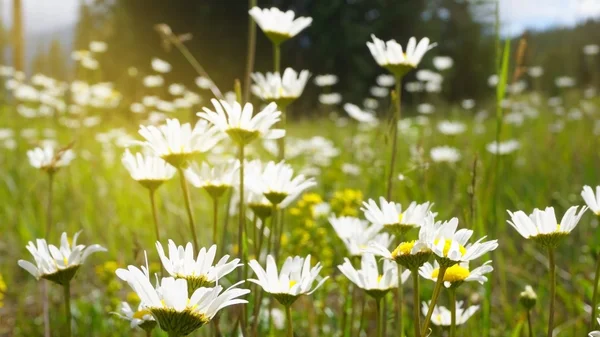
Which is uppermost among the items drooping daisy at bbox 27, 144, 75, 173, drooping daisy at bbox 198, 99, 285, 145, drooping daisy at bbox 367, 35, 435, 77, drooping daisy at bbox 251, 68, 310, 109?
drooping daisy at bbox 367, 35, 435, 77

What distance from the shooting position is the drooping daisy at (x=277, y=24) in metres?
1.13

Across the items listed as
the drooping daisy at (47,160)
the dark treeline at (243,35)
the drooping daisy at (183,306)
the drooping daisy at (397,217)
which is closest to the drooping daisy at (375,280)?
the drooping daisy at (397,217)

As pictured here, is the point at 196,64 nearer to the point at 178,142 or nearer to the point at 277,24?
the point at 277,24

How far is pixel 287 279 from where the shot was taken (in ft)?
2.50

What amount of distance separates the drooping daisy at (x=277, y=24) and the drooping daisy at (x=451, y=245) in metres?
0.52

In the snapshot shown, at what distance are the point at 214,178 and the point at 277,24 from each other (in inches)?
12.7

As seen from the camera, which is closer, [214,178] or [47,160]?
[214,178]

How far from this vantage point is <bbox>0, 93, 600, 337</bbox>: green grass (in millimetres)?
1583

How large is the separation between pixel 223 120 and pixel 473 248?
14.4 inches

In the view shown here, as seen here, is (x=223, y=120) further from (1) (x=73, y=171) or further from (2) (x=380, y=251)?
(1) (x=73, y=171)

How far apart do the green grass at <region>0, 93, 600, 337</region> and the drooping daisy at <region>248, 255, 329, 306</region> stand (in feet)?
1.21

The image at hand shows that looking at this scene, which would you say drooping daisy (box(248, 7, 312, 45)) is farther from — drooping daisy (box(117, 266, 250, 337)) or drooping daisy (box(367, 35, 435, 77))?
drooping daisy (box(117, 266, 250, 337))

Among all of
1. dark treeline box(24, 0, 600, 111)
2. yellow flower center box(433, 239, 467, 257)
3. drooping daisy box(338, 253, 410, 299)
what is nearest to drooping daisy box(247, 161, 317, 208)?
drooping daisy box(338, 253, 410, 299)

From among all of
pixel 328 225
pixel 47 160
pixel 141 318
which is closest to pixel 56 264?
pixel 141 318
